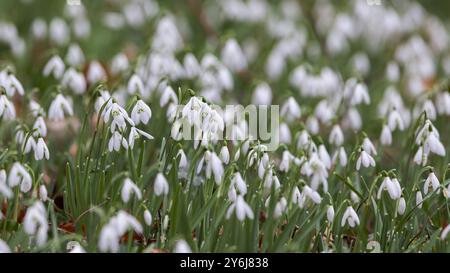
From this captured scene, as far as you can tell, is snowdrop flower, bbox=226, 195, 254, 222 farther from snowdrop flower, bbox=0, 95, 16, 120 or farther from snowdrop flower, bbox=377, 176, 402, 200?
snowdrop flower, bbox=0, 95, 16, 120

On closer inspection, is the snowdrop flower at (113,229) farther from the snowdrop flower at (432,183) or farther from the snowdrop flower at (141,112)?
the snowdrop flower at (432,183)

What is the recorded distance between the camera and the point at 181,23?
5.76m

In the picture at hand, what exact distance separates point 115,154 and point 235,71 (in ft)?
7.62

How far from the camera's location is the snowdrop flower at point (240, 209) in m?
2.42

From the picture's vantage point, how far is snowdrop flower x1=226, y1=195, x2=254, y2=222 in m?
2.42

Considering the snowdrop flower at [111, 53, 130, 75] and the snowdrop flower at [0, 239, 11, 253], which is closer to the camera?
the snowdrop flower at [0, 239, 11, 253]

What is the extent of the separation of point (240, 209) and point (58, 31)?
280 centimetres

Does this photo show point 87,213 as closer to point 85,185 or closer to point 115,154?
point 85,185

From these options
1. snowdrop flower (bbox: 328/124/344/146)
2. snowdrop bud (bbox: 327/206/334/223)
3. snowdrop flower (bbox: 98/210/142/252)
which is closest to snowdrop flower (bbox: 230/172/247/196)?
snowdrop bud (bbox: 327/206/334/223)

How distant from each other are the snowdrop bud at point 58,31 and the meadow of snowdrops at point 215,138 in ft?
0.05

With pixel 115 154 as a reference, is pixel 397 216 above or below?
below

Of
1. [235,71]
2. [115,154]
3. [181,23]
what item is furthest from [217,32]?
[115,154]

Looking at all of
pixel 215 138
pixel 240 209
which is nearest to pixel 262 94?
pixel 215 138
